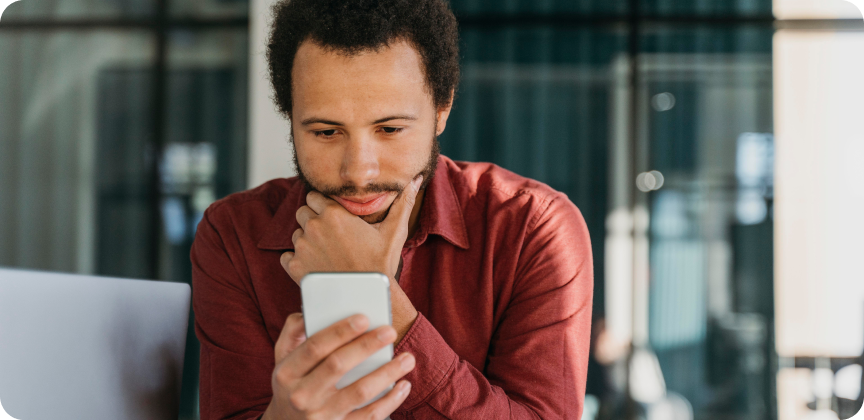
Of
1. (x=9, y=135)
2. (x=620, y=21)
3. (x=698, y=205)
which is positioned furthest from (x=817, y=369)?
(x=9, y=135)

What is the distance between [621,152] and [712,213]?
0.58m

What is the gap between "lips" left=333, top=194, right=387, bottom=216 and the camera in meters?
1.01

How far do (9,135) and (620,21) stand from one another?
138 inches

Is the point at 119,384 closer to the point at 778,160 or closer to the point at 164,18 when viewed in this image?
the point at 164,18

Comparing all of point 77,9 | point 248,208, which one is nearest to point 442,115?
point 248,208

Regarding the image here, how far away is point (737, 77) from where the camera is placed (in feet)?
10.3

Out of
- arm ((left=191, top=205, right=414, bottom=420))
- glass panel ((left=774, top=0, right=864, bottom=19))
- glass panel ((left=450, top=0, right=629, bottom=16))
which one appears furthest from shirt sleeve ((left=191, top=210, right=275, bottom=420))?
glass panel ((left=774, top=0, right=864, bottom=19))

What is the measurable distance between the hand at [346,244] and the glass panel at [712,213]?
245 cm

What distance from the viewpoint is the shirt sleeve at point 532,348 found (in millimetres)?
864

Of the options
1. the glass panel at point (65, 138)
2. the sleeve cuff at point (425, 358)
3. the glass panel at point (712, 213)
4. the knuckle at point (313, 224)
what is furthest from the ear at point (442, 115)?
the glass panel at point (65, 138)

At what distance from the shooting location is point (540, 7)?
3.15 meters

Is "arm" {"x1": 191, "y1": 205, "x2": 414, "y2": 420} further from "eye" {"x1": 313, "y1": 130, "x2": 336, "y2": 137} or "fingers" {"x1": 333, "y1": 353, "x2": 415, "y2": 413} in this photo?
"eye" {"x1": 313, "y1": 130, "x2": 336, "y2": 137}

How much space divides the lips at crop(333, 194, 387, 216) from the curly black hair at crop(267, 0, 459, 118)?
9.1 inches

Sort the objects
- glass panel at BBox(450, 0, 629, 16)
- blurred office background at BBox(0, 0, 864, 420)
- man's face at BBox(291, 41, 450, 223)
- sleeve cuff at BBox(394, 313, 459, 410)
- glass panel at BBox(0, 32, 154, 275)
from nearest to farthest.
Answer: sleeve cuff at BBox(394, 313, 459, 410) < man's face at BBox(291, 41, 450, 223) < blurred office background at BBox(0, 0, 864, 420) < glass panel at BBox(450, 0, 629, 16) < glass panel at BBox(0, 32, 154, 275)
